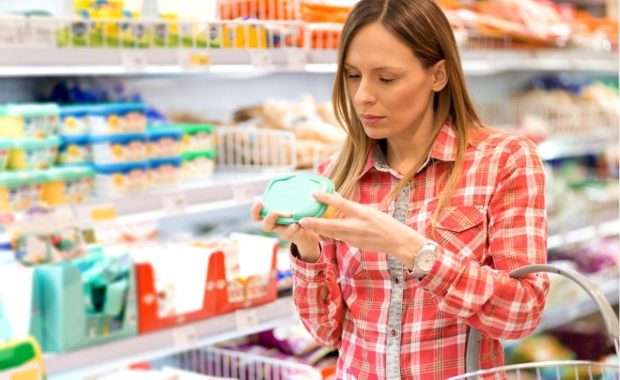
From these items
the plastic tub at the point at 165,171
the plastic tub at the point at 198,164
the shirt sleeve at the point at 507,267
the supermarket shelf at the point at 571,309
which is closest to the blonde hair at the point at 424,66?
the shirt sleeve at the point at 507,267

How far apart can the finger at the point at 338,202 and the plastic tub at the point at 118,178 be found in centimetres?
114

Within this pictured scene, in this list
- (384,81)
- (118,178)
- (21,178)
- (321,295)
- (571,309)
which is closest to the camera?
(384,81)

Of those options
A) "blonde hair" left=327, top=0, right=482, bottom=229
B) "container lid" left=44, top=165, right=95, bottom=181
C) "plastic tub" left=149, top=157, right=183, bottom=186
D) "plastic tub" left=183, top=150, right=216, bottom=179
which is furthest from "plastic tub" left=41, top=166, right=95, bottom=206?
"blonde hair" left=327, top=0, right=482, bottom=229

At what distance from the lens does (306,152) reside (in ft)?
9.85

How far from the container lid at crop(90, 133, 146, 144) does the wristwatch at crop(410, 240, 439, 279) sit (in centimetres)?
126

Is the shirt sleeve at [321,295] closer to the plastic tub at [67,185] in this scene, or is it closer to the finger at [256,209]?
the finger at [256,209]

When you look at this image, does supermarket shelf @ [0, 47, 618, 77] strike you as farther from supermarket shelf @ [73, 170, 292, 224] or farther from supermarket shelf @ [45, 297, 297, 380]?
supermarket shelf @ [45, 297, 297, 380]

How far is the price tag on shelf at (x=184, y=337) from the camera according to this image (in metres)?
2.33

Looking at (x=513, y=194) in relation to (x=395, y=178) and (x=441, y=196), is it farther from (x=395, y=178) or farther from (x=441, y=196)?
(x=395, y=178)

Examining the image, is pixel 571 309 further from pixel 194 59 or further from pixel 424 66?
pixel 424 66

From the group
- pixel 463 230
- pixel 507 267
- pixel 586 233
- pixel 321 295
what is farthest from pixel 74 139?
pixel 586 233

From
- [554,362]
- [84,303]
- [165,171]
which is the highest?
[165,171]

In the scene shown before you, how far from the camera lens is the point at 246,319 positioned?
8.30 ft

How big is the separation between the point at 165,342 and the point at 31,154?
23.0 inches
